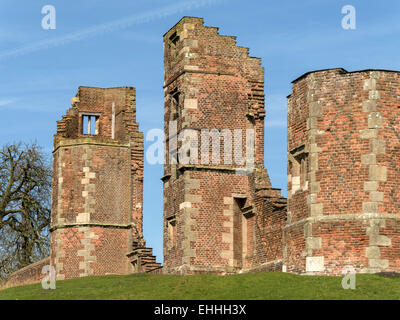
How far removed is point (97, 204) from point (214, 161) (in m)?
8.25

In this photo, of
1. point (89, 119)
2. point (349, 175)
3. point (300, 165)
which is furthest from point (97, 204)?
point (349, 175)

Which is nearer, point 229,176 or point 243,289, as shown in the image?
point 243,289

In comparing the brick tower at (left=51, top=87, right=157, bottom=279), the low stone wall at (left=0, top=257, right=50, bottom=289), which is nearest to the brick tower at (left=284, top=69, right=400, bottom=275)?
the brick tower at (left=51, top=87, right=157, bottom=279)

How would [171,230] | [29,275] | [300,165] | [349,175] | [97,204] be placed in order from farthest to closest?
1. [29,275]
2. [97,204]
3. [171,230]
4. [300,165]
5. [349,175]

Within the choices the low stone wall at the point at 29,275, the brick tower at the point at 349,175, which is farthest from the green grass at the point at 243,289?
the low stone wall at the point at 29,275

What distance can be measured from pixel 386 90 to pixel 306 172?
125 inches

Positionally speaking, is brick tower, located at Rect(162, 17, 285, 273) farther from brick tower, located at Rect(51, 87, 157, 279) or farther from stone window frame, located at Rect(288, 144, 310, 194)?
brick tower, located at Rect(51, 87, 157, 279)

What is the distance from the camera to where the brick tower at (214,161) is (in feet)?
120

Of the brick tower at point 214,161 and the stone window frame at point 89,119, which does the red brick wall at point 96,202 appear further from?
the brick tower at point 214,161

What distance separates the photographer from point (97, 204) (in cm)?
4416

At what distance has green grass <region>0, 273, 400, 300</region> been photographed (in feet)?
88.8

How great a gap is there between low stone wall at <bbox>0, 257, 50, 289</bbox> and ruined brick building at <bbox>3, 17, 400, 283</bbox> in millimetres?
122

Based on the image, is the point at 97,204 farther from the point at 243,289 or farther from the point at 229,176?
the point at 243,289

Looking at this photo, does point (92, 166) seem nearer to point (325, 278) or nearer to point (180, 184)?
point (180, 184)
